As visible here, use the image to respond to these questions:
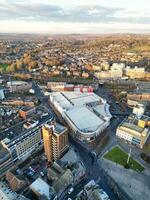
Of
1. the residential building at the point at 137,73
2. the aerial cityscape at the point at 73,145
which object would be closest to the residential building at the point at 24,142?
the aerial cityscape at the point at 73,145

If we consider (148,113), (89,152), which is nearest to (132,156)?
(89,152)

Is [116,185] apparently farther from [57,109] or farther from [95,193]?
[57,109]

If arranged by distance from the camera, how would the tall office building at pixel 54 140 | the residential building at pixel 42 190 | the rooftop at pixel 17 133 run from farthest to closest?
the rooftop at pixel 17 133 → the tall office building at pixel 54 140 → the residential building at pixel 42 190

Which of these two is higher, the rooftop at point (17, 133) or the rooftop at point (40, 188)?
the rooftop at point (17, 133)

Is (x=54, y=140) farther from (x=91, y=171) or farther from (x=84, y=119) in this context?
(x=84, y=119)

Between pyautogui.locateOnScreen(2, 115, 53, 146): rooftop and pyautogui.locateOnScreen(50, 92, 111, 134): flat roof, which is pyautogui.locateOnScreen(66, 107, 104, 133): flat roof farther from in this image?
pyautogui.locateOnScreen(2, 115, 53, 146): rooftop

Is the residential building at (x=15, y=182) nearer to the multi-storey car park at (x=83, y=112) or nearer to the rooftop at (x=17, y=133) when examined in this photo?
the rooftop at (x=17, y=133)

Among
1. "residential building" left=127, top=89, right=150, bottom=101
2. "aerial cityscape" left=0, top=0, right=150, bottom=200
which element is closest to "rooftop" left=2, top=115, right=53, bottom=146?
"aerial cityscape" left=0, top=0, right=150, bottom=200
